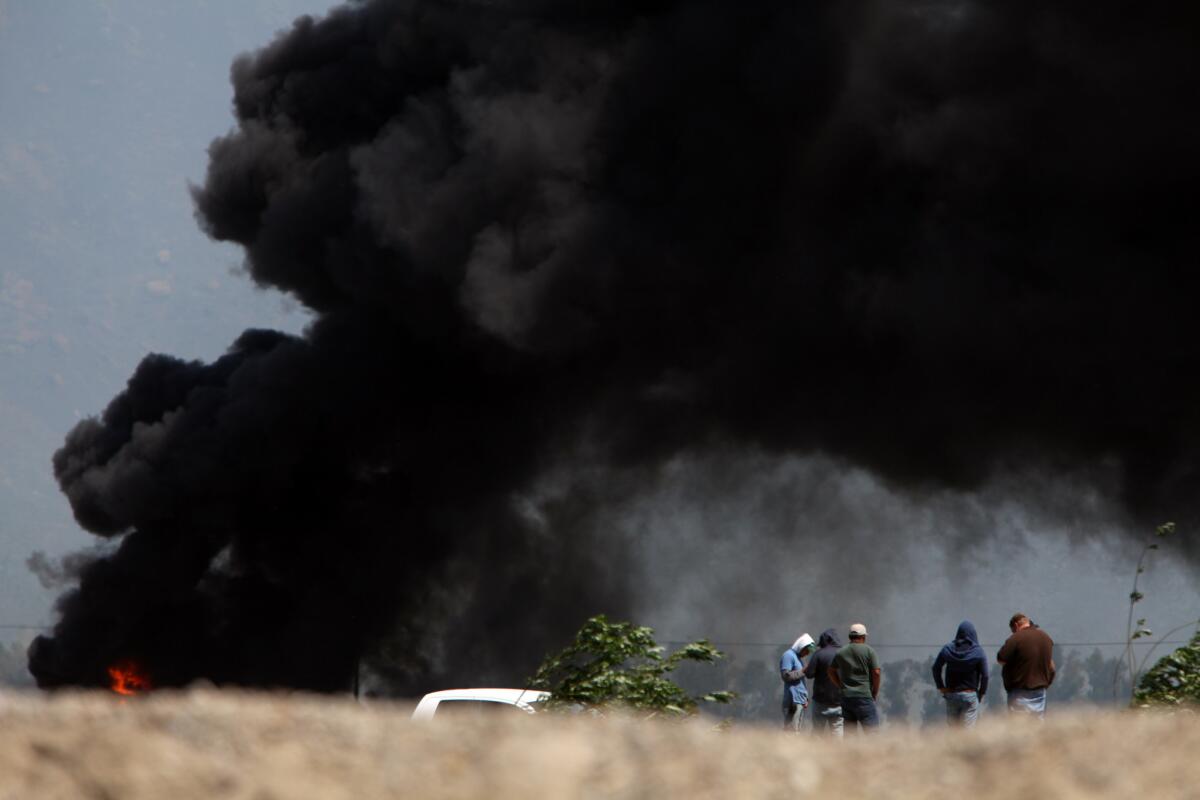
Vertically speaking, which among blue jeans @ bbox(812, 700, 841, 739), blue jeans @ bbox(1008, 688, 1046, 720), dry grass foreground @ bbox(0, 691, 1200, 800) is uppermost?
blue jeans @ bbox(1008, 688, 1046, 720)

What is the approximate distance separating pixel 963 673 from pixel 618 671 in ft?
13.9

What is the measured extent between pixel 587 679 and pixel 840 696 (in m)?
4.26

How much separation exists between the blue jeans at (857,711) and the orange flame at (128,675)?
31766 mm

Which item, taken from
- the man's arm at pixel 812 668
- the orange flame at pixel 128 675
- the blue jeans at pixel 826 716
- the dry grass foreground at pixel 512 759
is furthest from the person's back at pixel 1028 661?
the orange flame at pixel 128 675

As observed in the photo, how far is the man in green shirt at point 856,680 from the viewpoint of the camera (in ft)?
34.2

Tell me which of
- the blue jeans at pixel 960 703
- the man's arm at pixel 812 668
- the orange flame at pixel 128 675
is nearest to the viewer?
the blue jeans at pixel 960 703

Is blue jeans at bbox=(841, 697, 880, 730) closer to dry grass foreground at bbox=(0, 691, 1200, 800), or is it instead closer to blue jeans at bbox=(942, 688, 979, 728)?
blue jeans at bbox=(942, 688, 979, 728)

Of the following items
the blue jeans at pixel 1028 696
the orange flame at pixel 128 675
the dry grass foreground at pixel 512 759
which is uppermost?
the orange flame at pixel 128 675

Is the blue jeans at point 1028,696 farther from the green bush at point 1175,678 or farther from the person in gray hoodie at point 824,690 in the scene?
the green bush at point 1175,678

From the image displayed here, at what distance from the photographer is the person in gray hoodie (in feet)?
35.6

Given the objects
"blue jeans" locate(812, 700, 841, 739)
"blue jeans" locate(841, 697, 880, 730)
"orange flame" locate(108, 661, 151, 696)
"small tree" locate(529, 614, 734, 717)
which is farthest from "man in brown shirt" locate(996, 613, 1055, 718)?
"orange flame" locate(108, 661, 151, 696)

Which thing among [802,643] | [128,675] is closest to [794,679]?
[802,643]

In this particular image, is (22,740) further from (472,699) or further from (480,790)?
(472,699)

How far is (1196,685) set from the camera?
6.70 m
